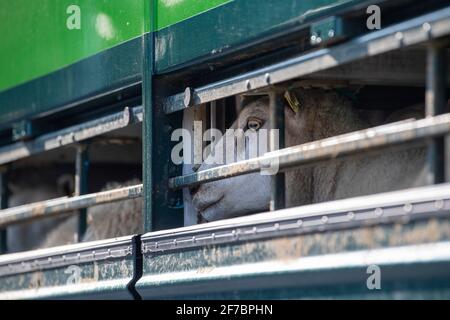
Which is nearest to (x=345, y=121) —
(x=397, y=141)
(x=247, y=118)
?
(x=247, y=118)

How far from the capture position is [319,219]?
329 cm

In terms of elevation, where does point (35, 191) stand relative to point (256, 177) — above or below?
above

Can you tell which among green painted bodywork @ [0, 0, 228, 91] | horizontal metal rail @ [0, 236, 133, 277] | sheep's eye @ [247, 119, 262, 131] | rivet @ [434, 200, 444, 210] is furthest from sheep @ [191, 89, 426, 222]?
rivet @ [434, 200, 444, 210]

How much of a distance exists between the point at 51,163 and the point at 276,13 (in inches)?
134

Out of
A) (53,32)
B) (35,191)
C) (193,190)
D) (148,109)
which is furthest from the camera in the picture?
(35,191)

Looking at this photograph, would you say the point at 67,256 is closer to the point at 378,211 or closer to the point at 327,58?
the point at 327,58

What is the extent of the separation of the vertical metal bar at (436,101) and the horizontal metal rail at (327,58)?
0.20ft

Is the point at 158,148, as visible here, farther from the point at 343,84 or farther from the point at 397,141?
the point at 397,141

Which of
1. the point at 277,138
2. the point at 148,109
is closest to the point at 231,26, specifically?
the point at 277,138

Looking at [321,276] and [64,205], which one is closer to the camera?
[321,276]

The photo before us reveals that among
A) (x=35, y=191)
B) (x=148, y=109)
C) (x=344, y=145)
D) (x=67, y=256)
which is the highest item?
(x=35, y=191)

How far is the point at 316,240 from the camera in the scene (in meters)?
3.31

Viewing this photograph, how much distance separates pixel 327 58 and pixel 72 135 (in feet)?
5.57

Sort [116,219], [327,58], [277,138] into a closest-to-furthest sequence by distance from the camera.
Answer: [327,58], [277,138], [116,219]
